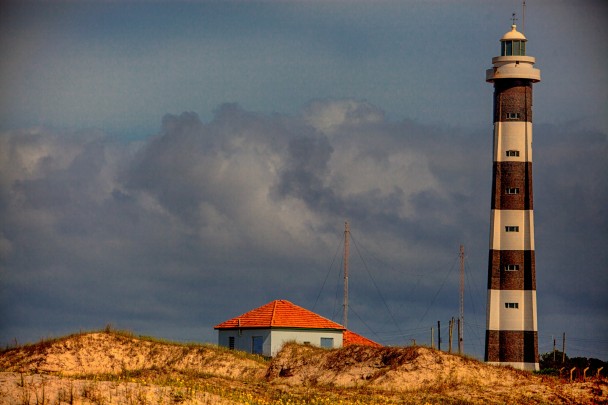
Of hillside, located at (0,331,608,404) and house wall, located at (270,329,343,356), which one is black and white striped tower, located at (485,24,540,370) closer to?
house wall, located at (270,329,343,356)

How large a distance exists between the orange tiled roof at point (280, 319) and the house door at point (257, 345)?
0.94m

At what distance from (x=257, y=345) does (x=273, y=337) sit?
149 cm

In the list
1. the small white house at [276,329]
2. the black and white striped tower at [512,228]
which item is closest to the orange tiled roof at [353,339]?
the small white house at [276,329]

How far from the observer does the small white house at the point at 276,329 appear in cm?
8725

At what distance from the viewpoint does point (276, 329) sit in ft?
286

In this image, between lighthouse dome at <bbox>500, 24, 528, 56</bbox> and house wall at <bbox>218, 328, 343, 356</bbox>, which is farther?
house wall at <bbox>218, 328, 343, 356</bbox>

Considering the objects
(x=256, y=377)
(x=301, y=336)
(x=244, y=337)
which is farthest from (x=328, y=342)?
(x=256, y=377)

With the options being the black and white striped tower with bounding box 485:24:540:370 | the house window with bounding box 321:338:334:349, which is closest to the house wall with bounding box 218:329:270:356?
the house window with bounding box 321:338:334:349

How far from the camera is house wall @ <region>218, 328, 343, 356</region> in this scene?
8688 cm

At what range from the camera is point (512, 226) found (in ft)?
260

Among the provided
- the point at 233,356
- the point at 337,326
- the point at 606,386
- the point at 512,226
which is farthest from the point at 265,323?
the point at 606,386

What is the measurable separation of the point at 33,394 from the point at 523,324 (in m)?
43.3

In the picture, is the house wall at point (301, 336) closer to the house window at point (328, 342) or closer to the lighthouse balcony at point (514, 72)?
the house window at point (328, 342)

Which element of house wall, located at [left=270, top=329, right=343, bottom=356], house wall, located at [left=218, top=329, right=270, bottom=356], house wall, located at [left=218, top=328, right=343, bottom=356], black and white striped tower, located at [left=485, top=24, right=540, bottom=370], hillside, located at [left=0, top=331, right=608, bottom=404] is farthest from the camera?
house wall, located at [left=218, top=329, right=270, bottom=356]
